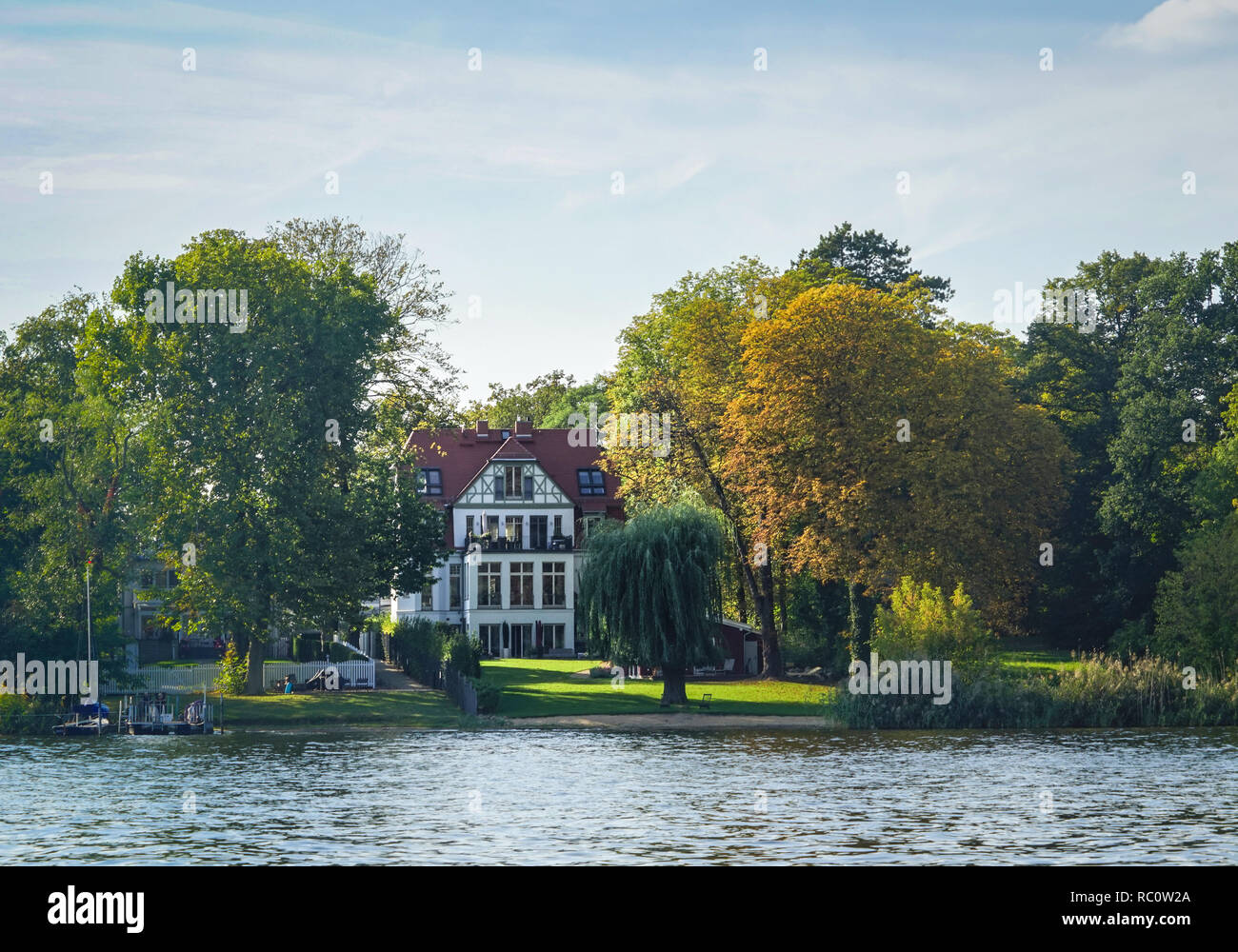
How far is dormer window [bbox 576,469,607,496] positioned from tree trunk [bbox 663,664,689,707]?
120 ft

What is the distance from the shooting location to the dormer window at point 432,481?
303ft

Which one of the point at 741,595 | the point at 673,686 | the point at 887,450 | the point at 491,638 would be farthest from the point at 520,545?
the point at 673,686

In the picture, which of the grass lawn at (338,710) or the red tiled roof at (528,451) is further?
the red tiled roof at (528,451)

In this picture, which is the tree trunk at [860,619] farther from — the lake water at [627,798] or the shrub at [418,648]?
the shrub at [418,648]

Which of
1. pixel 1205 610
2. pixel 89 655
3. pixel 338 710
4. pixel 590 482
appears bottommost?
pixel 338 710

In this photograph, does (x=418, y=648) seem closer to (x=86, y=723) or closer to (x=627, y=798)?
(x=86, y=723)

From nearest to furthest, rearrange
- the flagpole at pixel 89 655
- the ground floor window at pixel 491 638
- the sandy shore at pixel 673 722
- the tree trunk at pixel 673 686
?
the flagpole at pixel 89 655 < the sandy shore at pixel 673 722 < the tree trunk at pixel 673 686 < the ground floor window at pixel 491 638

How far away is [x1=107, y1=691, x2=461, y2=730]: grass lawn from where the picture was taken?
54188 millimetres

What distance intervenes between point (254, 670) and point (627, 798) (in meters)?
29.2

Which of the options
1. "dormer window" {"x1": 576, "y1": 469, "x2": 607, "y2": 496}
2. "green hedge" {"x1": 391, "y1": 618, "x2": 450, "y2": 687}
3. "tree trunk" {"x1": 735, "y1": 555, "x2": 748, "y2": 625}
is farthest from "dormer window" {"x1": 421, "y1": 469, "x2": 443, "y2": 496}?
"tree trunk" {"x1": 735, "y1": 555, "x2": 748, "y2": 625}

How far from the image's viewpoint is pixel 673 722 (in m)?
53.9

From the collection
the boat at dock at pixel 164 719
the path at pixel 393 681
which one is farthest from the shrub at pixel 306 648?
the boat at dock at pixel 164 719

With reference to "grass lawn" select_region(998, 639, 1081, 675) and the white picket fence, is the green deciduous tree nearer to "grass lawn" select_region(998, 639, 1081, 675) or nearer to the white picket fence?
the white picket fence

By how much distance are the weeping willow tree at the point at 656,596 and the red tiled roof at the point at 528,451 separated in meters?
32.8
